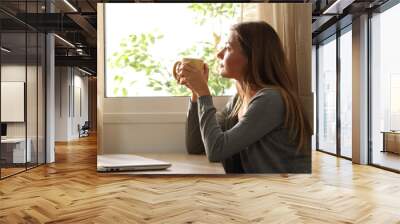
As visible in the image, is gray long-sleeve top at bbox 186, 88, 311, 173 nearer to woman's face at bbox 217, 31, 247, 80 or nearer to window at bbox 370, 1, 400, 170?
woman's face at bbox 217, 31, 247, 80

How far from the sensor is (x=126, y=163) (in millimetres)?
1302

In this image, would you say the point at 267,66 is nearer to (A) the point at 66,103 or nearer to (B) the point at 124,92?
(B) the point at 124,92

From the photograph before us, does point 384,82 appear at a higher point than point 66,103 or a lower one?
higher

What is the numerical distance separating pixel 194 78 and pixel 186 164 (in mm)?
253

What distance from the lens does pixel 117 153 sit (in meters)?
1.31

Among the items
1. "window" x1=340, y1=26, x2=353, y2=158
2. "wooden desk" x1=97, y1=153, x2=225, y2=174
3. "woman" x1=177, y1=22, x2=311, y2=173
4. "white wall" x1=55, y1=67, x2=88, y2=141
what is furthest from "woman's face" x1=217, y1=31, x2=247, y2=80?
"white wall" x1=55, y1=67, x2=88, y2=141

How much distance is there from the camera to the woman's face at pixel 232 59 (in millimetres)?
1269

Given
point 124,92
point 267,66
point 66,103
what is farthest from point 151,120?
point 66,103

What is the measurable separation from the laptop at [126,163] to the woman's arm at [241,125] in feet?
0.48

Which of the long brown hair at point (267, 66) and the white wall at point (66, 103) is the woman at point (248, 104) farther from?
the white wall at point (66, 103)

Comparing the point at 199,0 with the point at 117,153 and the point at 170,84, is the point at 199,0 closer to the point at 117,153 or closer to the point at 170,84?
the point at 170,84

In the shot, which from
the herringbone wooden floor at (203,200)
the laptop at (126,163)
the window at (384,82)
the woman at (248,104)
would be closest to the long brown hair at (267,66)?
the woman at (248,104)

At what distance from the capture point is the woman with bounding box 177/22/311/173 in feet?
4.08

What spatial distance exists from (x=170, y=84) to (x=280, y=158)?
0.40m
